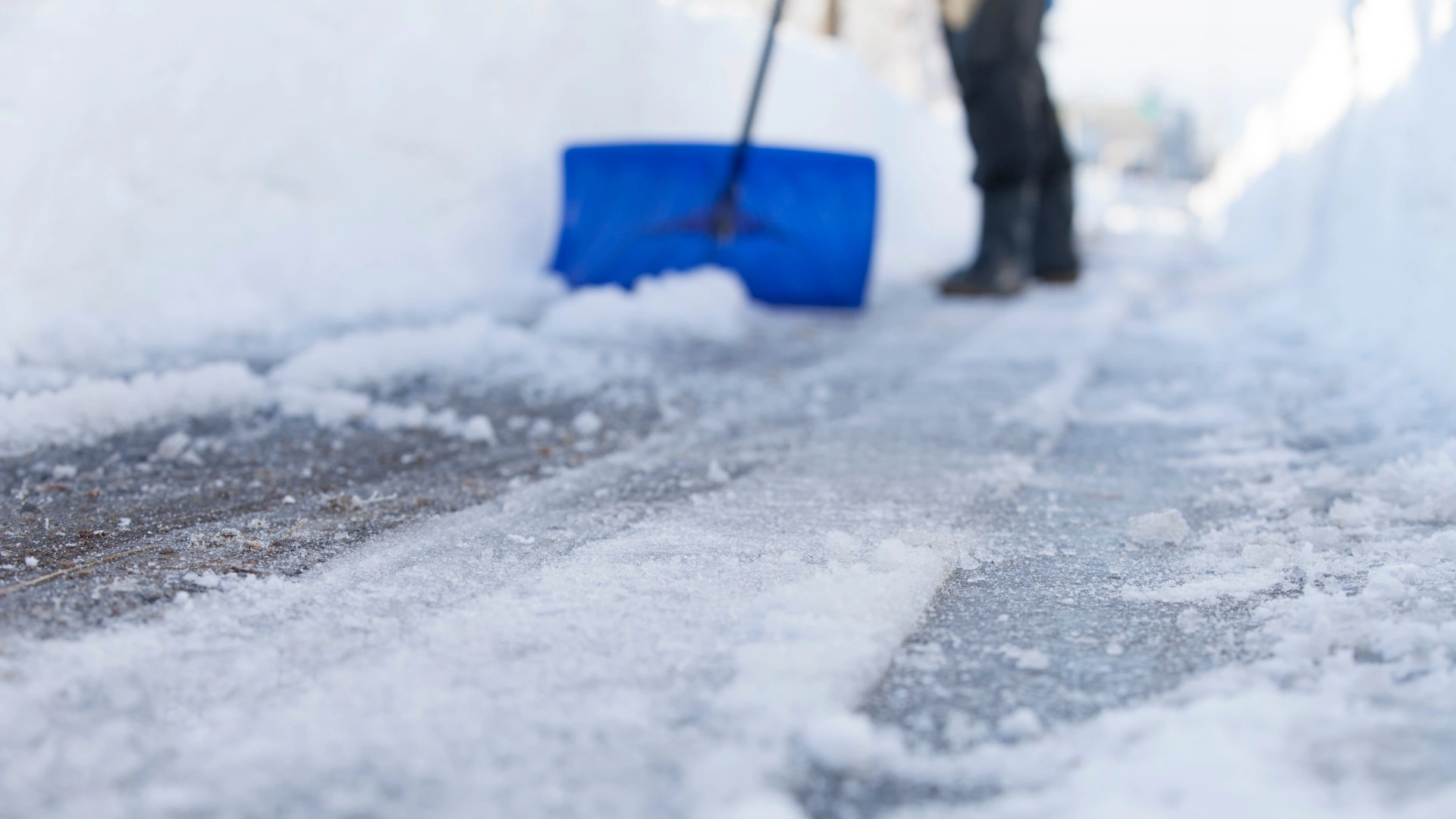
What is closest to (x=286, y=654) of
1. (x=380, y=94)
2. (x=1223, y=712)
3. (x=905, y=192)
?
(x=1223, y=712)

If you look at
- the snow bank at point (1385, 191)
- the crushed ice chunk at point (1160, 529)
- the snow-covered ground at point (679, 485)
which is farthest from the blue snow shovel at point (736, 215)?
the crushed ice chunk at point (1160, 529)

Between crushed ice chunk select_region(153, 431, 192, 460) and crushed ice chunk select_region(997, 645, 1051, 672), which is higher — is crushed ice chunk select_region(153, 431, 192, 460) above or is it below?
below

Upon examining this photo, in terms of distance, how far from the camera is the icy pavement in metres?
0.61

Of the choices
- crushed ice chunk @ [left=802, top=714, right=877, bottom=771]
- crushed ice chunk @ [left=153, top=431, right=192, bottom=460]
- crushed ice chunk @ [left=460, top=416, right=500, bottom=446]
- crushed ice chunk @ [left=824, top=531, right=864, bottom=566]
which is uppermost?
crushed ice chunk @ [left=802, top=714, right=877, bottom=771]

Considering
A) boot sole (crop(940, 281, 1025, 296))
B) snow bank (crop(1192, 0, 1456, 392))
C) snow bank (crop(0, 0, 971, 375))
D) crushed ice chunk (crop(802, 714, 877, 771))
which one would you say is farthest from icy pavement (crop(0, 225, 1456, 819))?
boot sole (crop(940, 281, 1025, 296))

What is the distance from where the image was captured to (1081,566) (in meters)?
0.99

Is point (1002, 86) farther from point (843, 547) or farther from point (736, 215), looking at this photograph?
point (843, 547)

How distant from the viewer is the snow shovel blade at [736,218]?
2760 millimetres

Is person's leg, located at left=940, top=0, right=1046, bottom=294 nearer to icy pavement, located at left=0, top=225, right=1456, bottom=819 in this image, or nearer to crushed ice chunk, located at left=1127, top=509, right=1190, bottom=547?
icy pavement, located at left=0, top=225, right=1456, bottom=819

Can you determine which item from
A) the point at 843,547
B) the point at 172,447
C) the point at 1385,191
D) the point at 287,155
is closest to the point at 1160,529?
the point at 843,547

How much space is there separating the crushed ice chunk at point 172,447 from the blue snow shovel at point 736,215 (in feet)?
4.96

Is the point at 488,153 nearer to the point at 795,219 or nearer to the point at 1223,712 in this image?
the point at 795,219

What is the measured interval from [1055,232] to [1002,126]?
2.71 feet

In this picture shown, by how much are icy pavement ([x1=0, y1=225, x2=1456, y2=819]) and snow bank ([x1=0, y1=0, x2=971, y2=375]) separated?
675mm
